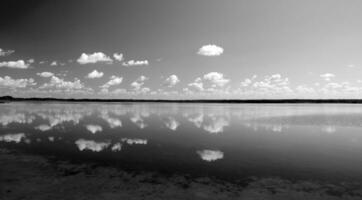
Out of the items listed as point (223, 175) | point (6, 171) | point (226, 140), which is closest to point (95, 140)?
point (6, 171)

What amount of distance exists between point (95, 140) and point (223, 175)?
1359 centimetres

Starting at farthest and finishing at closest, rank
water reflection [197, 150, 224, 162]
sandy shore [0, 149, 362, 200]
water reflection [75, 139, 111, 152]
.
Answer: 1. water reflection [75, 139, 111, 152]
2. water reflection [197, 150, 224, 162]
3. sandy shore [0, 149, 362, 200]

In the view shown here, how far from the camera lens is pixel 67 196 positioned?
8.74 metres

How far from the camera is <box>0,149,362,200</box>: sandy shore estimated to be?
354 inches

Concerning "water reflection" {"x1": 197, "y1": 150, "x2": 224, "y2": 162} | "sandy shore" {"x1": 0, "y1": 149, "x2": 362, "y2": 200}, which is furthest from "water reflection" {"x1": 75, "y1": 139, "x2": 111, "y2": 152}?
"water reflection" {"x1": 197, "y1": 150, "x2": 224, "y2": 162}

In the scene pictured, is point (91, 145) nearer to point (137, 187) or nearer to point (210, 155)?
point (210, 155)

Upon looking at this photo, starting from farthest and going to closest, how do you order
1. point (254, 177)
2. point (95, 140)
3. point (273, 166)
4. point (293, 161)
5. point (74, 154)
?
point (95, 140)
point (74, 154)
point (293, 161)
point (273, 166)
point (254, 177)

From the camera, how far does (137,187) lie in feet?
32.3

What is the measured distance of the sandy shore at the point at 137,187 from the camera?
899 cm

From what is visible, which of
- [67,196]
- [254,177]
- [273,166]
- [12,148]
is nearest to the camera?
[67,196]

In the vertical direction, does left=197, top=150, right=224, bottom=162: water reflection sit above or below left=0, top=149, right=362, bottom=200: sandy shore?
below

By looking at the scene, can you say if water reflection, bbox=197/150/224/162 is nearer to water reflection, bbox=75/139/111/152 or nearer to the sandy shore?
the sandy shore

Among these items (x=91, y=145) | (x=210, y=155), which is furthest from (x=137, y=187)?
(x=91, y=145)

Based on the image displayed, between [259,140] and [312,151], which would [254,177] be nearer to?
[312,151]
